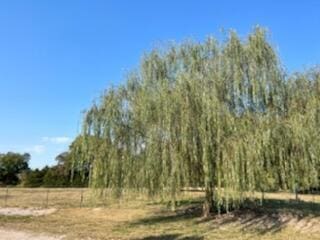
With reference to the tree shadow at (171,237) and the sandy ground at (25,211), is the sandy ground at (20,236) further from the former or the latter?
the sandy ground at (25,211)

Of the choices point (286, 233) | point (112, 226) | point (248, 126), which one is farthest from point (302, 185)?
point (112, 226)

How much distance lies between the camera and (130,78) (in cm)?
1505

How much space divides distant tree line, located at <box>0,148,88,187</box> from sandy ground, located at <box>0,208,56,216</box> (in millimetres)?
21637

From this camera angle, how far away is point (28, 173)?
194ft

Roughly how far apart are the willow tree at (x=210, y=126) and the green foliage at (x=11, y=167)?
182 feet

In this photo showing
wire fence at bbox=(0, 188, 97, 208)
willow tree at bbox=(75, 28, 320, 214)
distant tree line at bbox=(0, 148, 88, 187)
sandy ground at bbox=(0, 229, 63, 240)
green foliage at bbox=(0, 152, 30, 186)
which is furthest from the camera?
green foliage at bbox=(0, 152, 30, 186)

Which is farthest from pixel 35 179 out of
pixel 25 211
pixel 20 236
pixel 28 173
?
pixel 20 236

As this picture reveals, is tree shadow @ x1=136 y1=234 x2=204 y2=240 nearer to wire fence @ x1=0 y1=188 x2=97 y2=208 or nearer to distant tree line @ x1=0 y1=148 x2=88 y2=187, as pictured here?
wire fence @ x1=0 y1=188 x2=97 y2=208

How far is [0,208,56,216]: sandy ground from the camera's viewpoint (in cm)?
1853

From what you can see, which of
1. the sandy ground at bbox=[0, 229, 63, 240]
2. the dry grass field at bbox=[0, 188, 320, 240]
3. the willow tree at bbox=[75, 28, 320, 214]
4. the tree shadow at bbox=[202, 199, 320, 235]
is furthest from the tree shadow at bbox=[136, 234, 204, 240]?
the sandy ground at bbox=[0, 229, 63, 240]

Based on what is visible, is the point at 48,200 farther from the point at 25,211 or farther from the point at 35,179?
the point at 35,179

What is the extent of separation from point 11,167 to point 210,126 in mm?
61700

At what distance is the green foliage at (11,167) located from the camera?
67.1m

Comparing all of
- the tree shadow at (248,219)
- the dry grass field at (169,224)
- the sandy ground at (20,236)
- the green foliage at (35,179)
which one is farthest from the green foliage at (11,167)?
the sandy ground at (20,236)
